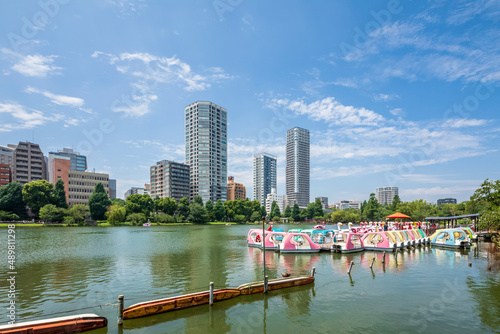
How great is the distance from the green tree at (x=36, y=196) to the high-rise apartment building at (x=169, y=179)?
85025 mm

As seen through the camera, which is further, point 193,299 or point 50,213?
point 50,213

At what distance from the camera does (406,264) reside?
33.5m

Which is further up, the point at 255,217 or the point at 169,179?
the point at 169,179

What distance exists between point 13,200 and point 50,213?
16.2 metres

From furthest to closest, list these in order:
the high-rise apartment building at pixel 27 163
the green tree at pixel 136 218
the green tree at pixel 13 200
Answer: the high-rise apartment building at pixel 27 163
the green tree at pixel 136 218
the green tree at pixel 13 200

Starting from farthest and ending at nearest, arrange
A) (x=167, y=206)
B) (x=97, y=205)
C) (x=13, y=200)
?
(x=167, y=206) < (x=97, y=205) < (x=13, y=200)

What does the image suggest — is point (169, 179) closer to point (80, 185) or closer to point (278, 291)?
point (80, 185)

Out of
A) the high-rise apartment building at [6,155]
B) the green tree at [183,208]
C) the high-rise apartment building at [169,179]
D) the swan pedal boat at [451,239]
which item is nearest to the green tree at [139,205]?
the green tree at [183,208]

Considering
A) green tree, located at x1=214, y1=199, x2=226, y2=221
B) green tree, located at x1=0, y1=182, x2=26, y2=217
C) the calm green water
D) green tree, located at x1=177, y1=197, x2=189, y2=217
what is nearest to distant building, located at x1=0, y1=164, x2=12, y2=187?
green tree, located at x1=0, y1=182, x2=26, y2=217

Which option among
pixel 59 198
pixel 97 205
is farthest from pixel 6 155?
pixel 97 205

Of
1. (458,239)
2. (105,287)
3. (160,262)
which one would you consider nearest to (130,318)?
(105,287)

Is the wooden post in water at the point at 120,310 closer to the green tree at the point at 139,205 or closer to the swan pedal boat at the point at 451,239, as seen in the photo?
the swan pedal boat at the point at 451,239

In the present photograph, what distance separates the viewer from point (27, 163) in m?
Result: 146

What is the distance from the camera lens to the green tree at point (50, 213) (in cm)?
9196
